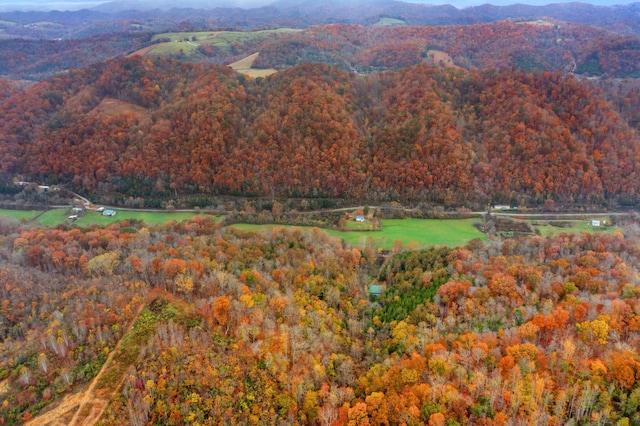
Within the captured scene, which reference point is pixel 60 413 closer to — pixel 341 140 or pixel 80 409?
pixel 80 409

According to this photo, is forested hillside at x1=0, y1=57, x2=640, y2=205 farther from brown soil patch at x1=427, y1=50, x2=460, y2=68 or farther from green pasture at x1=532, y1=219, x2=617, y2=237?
brown soil patch at x1=427, y1=50, x2=460, y2=68

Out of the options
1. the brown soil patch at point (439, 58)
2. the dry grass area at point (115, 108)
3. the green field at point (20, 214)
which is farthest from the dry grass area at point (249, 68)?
the green field at point (20, 214)

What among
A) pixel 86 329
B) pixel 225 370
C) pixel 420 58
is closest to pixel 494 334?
pixel 225 370

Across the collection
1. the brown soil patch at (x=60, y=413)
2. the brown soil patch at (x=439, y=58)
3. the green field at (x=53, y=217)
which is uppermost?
the brown soil patch at (x=439, y=58)

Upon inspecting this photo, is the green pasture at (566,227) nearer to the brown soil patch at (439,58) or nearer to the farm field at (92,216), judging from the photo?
the farm field at (92,216)

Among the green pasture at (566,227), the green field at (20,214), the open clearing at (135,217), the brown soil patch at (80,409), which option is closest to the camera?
the brown soil patch at (80,409)

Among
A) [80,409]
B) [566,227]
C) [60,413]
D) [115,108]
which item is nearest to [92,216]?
[115,108]
